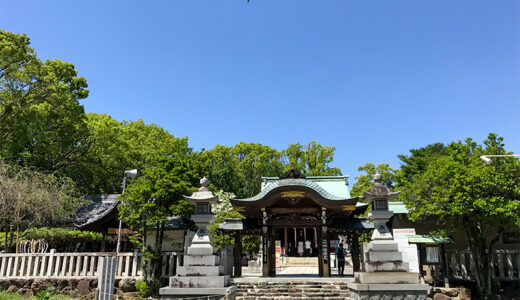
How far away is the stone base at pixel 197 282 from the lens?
10320 millimetres

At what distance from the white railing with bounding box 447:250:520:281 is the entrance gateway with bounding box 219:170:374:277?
16.6ft

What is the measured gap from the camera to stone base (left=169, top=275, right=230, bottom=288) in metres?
10.3

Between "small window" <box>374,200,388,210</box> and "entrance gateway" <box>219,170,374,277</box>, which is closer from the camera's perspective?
"small window" <box>374,200,388,210</box>

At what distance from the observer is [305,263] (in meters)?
30.8

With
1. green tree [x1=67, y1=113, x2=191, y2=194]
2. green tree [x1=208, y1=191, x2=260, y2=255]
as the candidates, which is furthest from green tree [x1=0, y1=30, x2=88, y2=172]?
green tree [x1=208, y1=191, x2=260, y2=255]

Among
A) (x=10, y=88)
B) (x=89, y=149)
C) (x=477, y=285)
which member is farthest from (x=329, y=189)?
(x=10, y=88)

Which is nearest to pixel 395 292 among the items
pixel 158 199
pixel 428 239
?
pixel 428 239

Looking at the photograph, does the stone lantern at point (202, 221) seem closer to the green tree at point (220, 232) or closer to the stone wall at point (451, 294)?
the green tree at point (220, 232)

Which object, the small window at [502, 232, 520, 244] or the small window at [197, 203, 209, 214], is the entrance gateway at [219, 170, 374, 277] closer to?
the small window at [197, 203, 209, 214]

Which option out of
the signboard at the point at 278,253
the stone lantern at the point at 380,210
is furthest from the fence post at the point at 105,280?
the signboard at the point at 278,253

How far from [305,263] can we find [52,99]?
24.2 m

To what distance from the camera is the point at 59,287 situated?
49.7 ft

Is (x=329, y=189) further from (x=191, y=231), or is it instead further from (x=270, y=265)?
(x=191, y=231)

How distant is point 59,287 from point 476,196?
62.0ft
